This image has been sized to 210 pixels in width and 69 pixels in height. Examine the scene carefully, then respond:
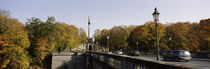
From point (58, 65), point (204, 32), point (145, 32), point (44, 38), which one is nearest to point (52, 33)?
point (44, 38)

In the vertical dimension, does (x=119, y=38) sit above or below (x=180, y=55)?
above

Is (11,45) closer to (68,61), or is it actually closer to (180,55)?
(68,61)

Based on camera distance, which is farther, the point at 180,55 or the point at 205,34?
the point at 205,34

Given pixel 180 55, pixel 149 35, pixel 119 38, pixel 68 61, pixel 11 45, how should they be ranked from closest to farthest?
pixel 180 55, pixel 11 45, pixel 68 61, pixel 149 35, pixel 119 38

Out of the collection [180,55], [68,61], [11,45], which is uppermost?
[11,45]

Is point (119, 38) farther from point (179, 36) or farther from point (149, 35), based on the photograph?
point (179, 36)

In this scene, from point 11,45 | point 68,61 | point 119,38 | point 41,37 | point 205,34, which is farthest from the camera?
point 119,38

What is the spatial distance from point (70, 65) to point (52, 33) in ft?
32.6

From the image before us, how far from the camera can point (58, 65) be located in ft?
137

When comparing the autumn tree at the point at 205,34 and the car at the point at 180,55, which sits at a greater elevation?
the autumn tree at the point at 205,34

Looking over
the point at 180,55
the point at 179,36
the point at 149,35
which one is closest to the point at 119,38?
the point at 149,35

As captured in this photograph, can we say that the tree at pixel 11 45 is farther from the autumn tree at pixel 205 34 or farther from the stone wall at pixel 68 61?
the autumn tree at pixel 205 34

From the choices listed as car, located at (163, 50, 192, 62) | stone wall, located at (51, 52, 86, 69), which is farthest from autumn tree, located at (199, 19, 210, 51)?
stone wall, located at (51, 52, 86, 69)

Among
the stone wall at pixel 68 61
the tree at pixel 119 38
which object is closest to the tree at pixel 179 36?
the tree at pixel 119 38
